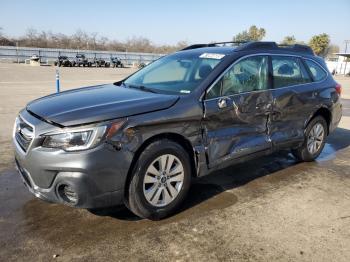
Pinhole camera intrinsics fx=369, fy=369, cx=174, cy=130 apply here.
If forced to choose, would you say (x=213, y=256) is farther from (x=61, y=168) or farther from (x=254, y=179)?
(x=254, y=179)

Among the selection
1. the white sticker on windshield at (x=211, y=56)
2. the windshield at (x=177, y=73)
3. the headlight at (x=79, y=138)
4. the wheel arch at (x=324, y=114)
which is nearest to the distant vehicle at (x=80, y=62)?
the windshield at (x=177, y=73)

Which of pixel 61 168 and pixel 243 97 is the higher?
pixel 243 97

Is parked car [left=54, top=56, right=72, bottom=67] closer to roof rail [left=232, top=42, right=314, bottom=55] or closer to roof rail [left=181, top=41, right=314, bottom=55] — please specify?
roof rail [left=181, top=41, right=314, bottom=55]

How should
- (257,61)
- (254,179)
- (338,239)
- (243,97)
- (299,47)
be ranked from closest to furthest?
(338,239), (243,97), (257,61), (254,179), (299,47)

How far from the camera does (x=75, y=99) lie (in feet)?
12.6

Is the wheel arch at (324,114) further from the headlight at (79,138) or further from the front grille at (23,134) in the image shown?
the front grille at (23,134)

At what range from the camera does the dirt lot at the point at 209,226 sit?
316cm

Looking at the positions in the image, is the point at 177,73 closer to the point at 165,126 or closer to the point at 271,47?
the point at 165,126

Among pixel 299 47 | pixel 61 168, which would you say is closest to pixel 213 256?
pixel 61 168

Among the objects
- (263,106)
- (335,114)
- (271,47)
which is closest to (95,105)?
(263,106)

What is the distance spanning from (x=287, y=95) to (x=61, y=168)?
10.4 ft

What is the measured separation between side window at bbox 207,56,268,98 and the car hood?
1.98 feet

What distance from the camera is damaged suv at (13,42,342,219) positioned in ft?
10.6

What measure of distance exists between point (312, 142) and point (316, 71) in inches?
43.5
